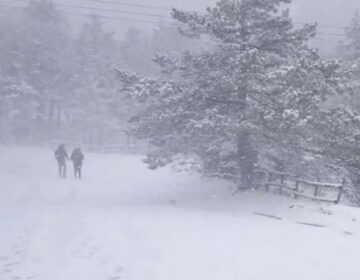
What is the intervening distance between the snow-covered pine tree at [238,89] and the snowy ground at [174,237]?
2.11 m

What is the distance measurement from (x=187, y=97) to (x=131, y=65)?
A: 45286 millimetres

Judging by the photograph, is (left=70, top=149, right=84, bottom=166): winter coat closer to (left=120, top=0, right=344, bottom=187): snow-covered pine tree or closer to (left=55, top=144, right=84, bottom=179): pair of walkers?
(left=55, top=144, right=84, bottom=179): pair of walkers

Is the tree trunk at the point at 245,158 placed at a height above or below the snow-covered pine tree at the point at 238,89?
below

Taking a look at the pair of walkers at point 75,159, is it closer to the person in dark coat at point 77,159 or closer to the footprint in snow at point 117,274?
the person in dark coat at point 77,159

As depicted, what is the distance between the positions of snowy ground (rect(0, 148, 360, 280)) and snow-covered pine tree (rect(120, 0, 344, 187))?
83.0 inches

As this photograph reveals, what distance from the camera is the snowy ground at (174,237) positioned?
10.3 metres

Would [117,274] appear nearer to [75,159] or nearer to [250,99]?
[250,99]

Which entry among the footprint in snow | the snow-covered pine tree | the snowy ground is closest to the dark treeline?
the snow-covered pine tree

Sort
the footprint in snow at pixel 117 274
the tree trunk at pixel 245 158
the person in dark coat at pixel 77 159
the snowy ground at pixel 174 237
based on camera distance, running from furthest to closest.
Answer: the person in dark coat at pixel 77 159, the tree trunk at pixel 245 158, the snowy ground at pixel 174 237, the footprint in snow at pixel 117 274

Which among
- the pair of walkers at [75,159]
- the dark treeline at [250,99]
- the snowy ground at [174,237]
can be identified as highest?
the dark treeline at [250,99]

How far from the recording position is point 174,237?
12766 mm

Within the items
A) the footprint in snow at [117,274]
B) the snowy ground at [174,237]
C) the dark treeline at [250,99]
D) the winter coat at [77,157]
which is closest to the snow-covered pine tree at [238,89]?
the dark treeline at [250,99]

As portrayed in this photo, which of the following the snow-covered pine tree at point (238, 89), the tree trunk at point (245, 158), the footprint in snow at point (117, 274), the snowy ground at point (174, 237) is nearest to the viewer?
the footprint in snow at point (117, 274)

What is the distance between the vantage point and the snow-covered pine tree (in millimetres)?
17578
